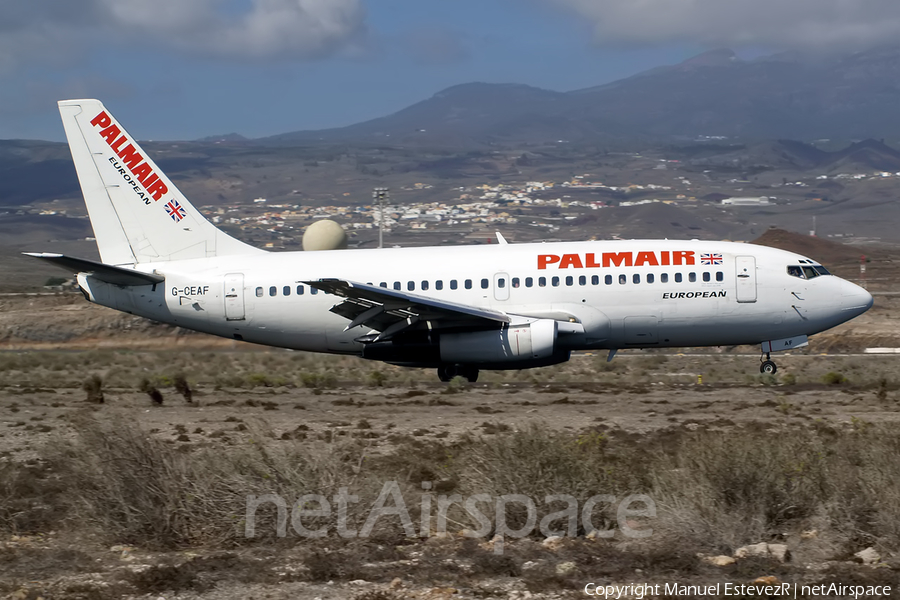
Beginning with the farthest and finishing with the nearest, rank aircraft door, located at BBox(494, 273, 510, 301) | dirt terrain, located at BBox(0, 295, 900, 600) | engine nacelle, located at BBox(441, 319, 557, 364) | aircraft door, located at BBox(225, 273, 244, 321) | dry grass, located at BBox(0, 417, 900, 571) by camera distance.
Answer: aircraft door, located at BBox(225, 273, 244, 321)
aircraft door, located at BBox(494, 273, 510, 301)
engine nacelle, located at BBox(441, 319, 557, 364)
dry grass, located at BBox(0, 417, 900, 571)
dirt terrain, located at BBox(0, 295, 900, 600)

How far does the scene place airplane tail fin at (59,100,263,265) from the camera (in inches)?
1110

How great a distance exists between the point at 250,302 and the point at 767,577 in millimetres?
19578

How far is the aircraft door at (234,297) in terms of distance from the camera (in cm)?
2745

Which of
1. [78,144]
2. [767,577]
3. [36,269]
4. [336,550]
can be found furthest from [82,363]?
[36,269]

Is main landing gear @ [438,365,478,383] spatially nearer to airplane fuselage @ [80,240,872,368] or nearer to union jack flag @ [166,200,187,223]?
airplane fuselage @ [80,240,872,368]

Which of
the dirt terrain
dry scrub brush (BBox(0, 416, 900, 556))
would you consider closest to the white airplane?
the dirt terrain

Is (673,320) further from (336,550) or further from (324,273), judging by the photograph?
(336,550)

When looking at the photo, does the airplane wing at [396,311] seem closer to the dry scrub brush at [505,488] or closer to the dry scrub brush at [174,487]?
the dry scrub brush at [505,488]

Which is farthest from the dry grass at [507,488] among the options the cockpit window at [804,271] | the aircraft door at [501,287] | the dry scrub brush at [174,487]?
the cockpit window at [804,271]

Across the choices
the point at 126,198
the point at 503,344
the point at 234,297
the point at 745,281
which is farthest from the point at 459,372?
the point at 126,198

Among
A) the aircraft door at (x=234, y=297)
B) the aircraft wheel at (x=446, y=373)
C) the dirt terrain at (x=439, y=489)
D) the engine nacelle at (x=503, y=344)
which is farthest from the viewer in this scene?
the aircraft wheel at (x=446, y=373)

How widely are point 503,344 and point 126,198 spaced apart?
11.3 meters

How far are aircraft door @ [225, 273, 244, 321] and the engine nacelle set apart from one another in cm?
570

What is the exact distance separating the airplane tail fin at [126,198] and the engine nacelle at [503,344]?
6665 mm
